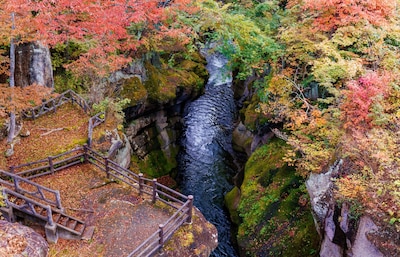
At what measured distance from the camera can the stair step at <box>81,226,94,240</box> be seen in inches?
439

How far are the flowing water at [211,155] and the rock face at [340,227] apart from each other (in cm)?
718

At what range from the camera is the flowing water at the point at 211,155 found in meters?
22.0

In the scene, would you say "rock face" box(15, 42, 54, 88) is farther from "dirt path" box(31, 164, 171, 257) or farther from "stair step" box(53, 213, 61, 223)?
"stair step" box(53, 213, 61, 223)

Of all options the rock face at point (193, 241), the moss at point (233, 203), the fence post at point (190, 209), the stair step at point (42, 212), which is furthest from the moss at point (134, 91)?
the rock face at point (193, 241)

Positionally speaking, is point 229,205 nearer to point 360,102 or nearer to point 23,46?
point 360,102

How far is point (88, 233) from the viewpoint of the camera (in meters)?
11.3

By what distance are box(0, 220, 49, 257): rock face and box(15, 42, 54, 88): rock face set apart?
32.7ft

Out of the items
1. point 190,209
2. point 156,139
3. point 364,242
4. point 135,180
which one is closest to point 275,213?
point 364,242

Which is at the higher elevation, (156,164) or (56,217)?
(56,217)

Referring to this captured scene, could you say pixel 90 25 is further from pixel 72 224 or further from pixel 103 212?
pixel 72 224

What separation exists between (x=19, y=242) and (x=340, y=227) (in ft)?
38.1

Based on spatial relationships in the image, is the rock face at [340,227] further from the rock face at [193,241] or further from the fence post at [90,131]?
the fence post at [90,131]

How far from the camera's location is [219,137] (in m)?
30.8

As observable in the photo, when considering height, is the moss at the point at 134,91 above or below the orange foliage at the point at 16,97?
below
